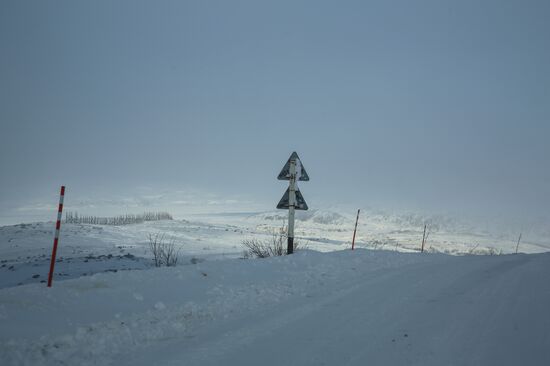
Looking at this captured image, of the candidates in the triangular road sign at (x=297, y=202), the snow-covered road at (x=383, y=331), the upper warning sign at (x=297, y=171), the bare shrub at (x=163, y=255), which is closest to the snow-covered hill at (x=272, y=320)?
the snow-covered road at (x=383, y=331)

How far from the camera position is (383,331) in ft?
12.5

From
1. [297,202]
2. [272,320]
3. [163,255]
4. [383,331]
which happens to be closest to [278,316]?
[272,320]

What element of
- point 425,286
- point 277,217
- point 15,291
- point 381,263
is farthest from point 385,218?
point 15,291

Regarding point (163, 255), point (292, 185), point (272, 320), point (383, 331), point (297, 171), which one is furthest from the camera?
point (163, 255)

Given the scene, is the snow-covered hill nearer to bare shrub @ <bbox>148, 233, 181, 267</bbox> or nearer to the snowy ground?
the snowy ground

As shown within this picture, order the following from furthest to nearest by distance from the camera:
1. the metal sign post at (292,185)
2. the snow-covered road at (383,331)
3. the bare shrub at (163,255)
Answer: the metal sign post at (292,185)
the bare shrub at (163,255)
the snow-covered road at (383,331)

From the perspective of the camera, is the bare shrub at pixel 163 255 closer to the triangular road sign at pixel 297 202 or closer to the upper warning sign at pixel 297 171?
the triangular road sign at pixel 297 202

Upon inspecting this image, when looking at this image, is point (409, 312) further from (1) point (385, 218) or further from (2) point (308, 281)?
(1) point (385, 218)

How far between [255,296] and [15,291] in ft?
10.8

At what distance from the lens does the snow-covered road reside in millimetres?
3182

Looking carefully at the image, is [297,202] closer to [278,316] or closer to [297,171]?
[297,171]

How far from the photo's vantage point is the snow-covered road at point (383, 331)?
3182 millimetres

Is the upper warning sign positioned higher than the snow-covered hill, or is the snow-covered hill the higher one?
the upper warning sign

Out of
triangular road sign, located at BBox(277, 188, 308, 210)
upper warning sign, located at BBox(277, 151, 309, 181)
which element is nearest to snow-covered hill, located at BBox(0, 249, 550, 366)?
triangular road sign, located at BBox(277, 188, 308, 210)
